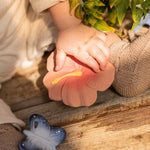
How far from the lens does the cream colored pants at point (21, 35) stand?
1000 millimetres

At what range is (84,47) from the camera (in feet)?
2.66

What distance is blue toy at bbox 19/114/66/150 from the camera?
73 cm

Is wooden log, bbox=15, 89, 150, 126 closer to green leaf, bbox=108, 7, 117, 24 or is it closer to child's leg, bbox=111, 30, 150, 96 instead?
child's leg, bbox=111, 30, 150, 96

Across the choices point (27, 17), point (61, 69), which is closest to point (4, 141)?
point (61, 69)

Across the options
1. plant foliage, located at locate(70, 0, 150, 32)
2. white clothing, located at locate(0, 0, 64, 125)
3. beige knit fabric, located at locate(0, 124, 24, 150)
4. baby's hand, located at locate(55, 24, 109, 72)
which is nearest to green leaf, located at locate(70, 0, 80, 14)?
plant foliage, located at locate(70, 0, 150, 32)

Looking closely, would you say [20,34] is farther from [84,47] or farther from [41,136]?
[41,136]

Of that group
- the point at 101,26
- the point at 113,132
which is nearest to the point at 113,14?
the point at 101,26

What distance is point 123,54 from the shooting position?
79 cm

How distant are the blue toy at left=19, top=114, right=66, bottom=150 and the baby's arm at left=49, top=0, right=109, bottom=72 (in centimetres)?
22

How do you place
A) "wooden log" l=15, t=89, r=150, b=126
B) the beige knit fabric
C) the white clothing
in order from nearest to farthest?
the beige knit fabric < "wooden log" l=15, t=89, r=150, b=126 < the white clothing

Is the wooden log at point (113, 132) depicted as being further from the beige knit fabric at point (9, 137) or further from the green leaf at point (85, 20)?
the green leaf at point (85, 20)

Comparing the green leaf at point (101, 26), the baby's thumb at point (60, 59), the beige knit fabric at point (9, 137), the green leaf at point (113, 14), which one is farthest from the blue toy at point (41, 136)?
the green leaf at point (113, 14)

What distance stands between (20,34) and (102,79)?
546mm

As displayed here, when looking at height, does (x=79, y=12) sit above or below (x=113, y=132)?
above
